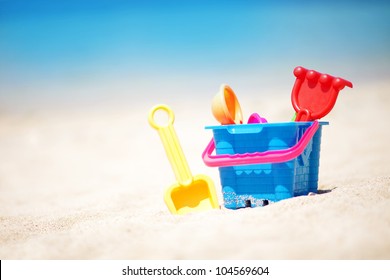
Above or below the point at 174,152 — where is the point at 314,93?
above

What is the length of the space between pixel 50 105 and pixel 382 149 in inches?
165

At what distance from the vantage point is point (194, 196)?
1962 millimetres

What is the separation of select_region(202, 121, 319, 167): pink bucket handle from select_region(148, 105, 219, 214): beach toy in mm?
141

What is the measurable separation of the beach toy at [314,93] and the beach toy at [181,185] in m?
0.51

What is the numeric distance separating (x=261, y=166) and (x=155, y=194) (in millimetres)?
1178

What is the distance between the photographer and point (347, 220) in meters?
1.36

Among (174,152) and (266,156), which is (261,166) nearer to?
(266,156)

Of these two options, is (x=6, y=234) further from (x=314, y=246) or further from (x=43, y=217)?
(x=314, y=246)

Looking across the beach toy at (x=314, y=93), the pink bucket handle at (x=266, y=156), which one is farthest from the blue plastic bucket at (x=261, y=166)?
the beach toy at (x=314, y=93)

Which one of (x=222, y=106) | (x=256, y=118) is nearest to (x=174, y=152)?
(x=222, y=106)

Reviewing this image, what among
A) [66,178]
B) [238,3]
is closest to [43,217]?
[66,178]

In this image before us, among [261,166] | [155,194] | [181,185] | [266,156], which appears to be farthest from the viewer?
[155,194]

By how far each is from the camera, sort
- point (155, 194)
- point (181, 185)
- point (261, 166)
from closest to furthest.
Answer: point (261, 166) < point (181, 185) < point (155, 194)

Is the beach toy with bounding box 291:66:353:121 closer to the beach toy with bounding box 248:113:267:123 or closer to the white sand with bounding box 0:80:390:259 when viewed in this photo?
the beach toy with bounding box 248:113:267:123
